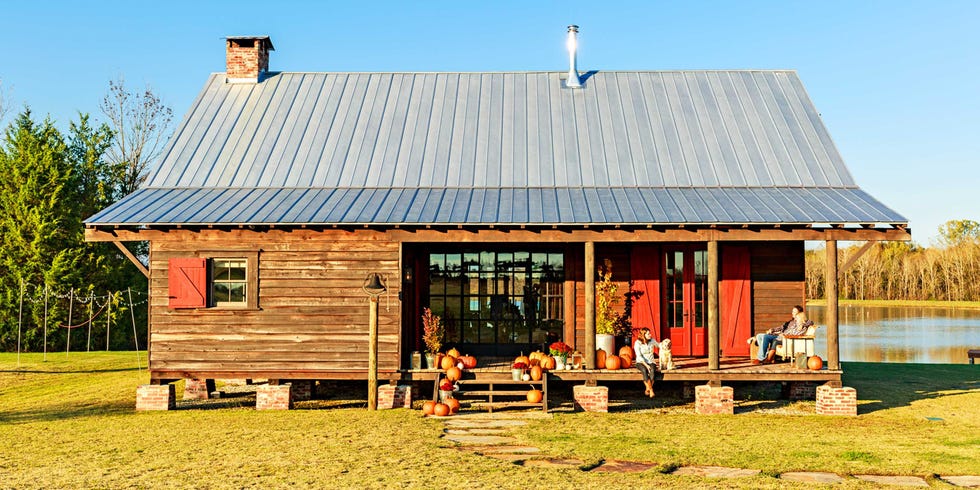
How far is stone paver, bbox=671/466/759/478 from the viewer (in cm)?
973

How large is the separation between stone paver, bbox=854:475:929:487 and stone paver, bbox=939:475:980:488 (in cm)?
28

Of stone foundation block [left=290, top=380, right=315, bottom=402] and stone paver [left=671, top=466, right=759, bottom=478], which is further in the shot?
stone foundation block [left=290, top=380, right=315, bottom=402]

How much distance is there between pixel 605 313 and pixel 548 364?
5.26 ft

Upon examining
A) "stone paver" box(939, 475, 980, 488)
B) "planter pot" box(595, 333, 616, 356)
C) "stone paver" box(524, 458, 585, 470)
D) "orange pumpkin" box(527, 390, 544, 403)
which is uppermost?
"planter pot" box(595, 333, 616, 356)

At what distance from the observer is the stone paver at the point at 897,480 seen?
31.2 feet

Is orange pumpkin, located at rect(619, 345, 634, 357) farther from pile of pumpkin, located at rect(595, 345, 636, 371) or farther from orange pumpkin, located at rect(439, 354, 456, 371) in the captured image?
orange pumpkin, located at rect(439, 354, 456, 371)

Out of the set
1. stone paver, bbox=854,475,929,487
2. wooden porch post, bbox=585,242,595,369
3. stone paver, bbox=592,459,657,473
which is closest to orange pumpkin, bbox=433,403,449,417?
wooden porch post, bbox=585,242,595,369

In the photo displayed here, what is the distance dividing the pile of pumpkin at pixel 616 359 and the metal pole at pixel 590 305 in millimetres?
254

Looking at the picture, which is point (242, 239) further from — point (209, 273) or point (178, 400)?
point (178, 400)

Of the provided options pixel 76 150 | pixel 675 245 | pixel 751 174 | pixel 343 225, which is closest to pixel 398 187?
pixel 343 225

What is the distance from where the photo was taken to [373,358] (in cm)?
1480

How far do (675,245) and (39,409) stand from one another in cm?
1199

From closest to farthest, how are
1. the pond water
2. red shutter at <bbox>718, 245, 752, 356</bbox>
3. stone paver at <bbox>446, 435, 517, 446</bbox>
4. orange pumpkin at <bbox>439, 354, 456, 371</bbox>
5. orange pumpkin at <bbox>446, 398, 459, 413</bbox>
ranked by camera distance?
stone paver at <bbox>446, 435, 517, 446</bbox> < orange pumpkin at <bbox>446, 398, 459, 413</bbox> < orange pumpkin at <bbox>439, 354, 456, 371</bbox> < red shutter at <bbox>718, 245, 752, 356</bbox> < the pond water

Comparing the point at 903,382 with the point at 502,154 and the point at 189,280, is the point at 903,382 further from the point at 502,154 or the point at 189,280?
the point at 189,280
